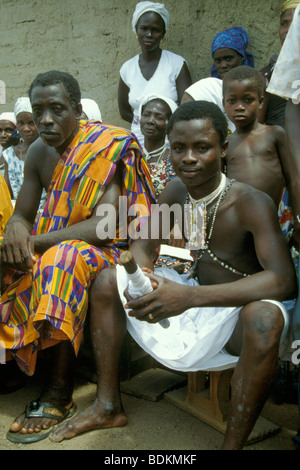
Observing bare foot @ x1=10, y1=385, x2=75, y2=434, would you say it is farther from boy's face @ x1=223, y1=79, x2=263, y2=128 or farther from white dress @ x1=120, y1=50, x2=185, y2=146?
white dress @ x1=120, y1=50, x2=185, y2=146

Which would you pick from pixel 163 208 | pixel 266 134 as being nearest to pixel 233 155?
pixel 266 134

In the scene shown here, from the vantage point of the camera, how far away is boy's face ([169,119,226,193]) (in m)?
2.20

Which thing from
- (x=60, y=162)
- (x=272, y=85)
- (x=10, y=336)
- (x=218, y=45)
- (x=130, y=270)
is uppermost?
(x=218, y=45)

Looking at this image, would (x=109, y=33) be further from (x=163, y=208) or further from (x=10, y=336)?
(x=10, y=336)

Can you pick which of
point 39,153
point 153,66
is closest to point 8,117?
point 153,66

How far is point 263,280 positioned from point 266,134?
4.51 feet

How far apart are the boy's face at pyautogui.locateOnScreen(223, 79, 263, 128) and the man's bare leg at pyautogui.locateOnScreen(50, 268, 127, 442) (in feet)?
4.83

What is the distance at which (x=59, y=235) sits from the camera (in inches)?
102

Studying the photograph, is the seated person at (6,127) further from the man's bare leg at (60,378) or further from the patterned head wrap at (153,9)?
the man's bare leg at (60,378)

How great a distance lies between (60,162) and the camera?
2.82 m

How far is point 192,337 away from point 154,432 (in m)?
0.55

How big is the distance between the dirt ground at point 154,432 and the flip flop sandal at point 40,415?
29 mm

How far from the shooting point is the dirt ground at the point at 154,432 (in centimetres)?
212

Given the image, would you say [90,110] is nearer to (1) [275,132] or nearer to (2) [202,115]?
(1) [275,132]
